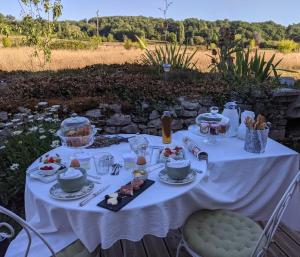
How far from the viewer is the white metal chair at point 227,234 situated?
143 cm

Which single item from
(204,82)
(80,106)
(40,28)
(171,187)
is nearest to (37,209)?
(171,187)

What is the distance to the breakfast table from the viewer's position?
4.69ft

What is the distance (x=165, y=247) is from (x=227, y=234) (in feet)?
2.29

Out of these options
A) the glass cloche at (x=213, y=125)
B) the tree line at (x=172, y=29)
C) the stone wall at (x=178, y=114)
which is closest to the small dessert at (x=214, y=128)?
the glass cloche at (x=213, y=125)

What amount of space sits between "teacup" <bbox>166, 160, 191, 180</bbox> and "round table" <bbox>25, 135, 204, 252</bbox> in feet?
0.17

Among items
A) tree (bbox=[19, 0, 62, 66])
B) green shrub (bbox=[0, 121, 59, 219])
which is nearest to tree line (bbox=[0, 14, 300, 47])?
tree (bbox=[19, 0, 62, 66])

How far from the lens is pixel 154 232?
1512 millimetres

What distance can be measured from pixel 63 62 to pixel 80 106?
5408mm

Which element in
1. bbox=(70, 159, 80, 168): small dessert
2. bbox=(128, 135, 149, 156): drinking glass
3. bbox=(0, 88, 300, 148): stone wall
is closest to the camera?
bbox=(70, 159, 80, 168): small dessert

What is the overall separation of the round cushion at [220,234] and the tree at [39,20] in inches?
223

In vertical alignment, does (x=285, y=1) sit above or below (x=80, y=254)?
above

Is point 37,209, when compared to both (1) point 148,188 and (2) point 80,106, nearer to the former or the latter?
(1) point 148,188

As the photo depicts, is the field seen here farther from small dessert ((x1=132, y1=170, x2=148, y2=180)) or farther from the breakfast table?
small dessert ((x1=132, y1=170, x2=148, y2=180))

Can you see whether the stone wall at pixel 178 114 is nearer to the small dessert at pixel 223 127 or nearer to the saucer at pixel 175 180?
the small dessert at pixel 223 127
